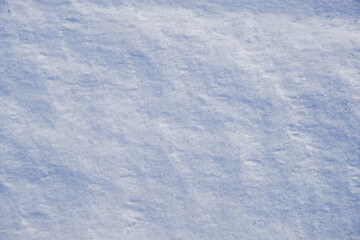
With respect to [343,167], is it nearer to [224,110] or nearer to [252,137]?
[252,137]

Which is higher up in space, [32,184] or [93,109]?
[93,109]

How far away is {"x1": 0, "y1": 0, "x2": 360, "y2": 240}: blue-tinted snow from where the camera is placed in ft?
8.30

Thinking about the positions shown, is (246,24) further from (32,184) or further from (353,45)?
(32,184)

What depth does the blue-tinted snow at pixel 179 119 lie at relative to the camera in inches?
99.6

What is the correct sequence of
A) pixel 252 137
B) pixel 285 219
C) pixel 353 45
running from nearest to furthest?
pixel 285 219 < pixel 252 137 < pixel 353 45

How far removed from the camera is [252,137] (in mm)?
2746

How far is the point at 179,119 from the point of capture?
2.81m

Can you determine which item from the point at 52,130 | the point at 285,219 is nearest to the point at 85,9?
the point at 52,130

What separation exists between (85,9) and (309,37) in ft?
6.50

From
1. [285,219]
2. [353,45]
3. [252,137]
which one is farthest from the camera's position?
[353,45]

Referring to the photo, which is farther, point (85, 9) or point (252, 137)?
point (85, 9)

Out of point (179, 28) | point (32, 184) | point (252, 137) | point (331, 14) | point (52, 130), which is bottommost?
point (32, 184)

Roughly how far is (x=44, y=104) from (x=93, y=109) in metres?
0.39

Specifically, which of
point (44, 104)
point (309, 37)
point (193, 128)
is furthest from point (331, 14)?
point (44, 104)
